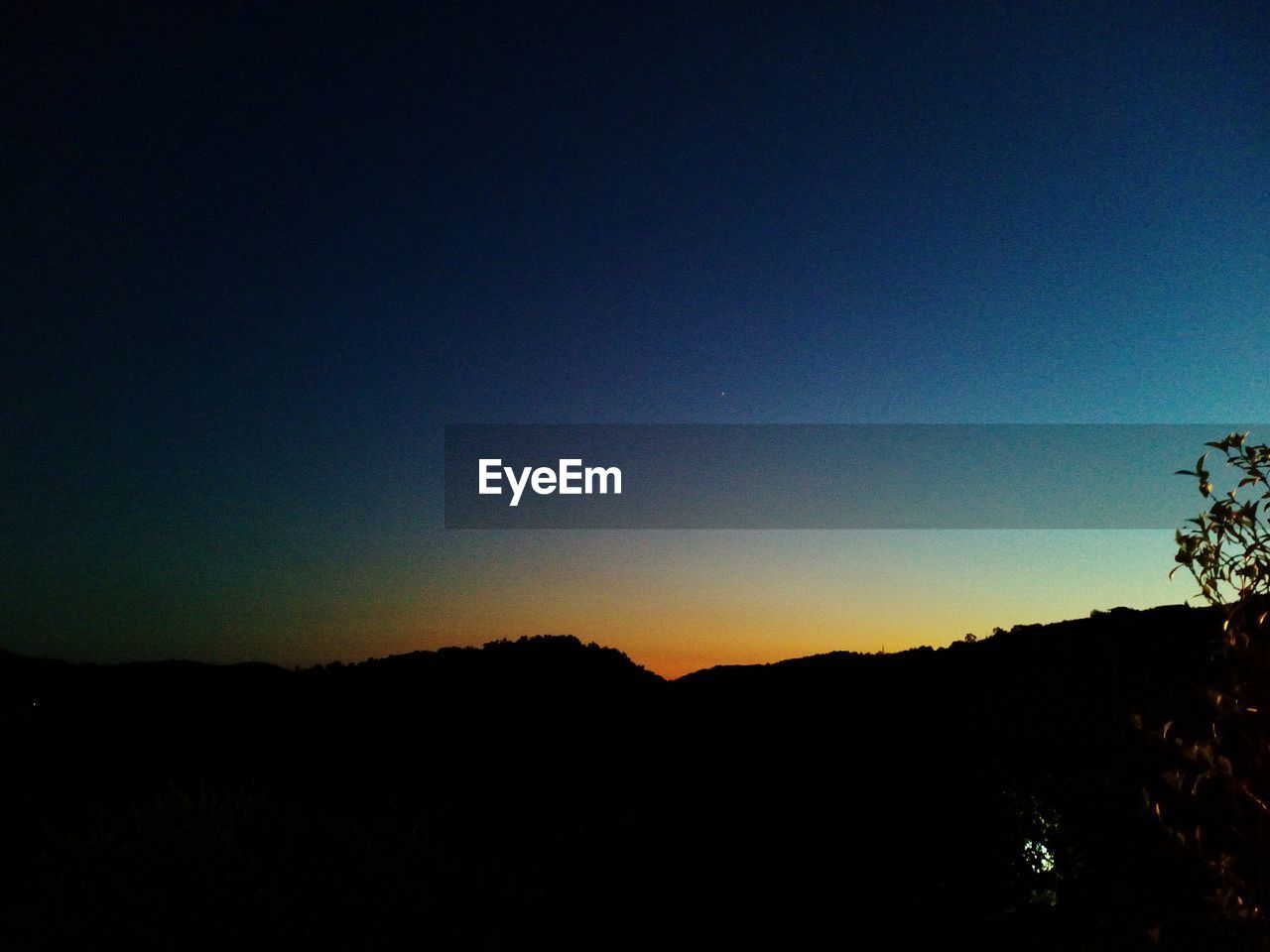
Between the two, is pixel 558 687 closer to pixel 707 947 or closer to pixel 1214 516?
pixel 707 947

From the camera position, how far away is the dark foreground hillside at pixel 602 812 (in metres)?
7.72

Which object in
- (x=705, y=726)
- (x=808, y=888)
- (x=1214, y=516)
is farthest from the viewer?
(x=705, y=726)

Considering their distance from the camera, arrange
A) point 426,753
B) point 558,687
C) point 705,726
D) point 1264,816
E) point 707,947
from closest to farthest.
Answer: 1. point 1264,816
2. point 707,947
3. point 426,753
4. point 705,726
5. point 558,687

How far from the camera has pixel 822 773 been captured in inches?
493

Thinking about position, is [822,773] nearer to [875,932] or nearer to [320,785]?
[875,932]

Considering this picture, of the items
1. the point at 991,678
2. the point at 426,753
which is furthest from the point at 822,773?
the point at 991,678

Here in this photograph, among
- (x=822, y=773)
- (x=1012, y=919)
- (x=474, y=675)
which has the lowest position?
(x=1012, y=919)

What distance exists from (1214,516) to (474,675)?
57.9ft

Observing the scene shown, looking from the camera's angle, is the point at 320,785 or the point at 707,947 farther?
the point at 320,785

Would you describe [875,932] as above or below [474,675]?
below

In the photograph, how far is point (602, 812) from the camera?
10.6m

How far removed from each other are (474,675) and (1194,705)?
13678 millimetres

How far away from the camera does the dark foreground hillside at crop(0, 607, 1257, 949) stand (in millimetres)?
7723

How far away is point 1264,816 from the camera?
5789 mm
